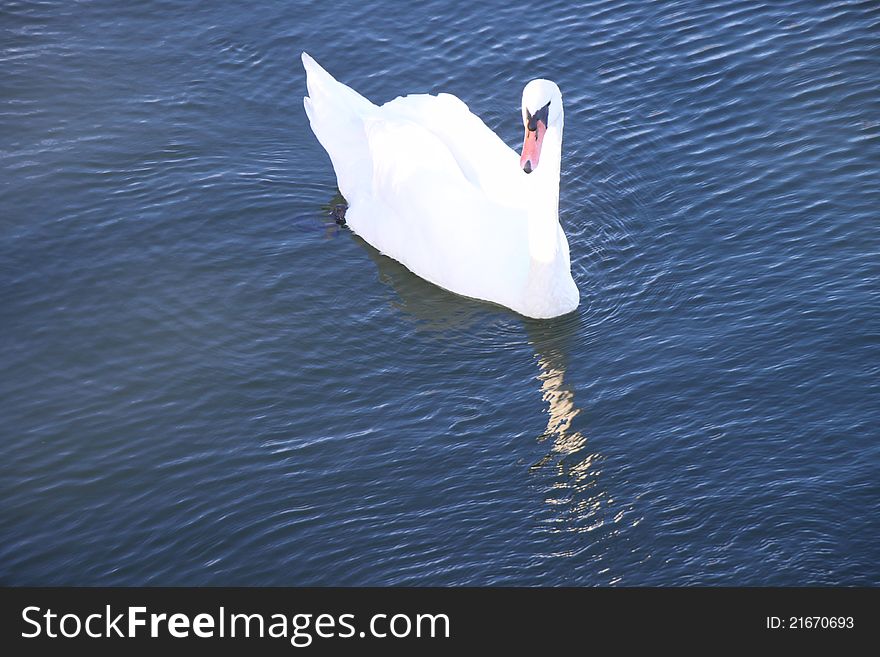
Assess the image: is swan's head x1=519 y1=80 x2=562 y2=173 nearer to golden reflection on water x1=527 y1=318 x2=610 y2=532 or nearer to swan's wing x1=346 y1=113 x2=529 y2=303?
swan's wing x1=346 y1=113 x2=529 y2=303

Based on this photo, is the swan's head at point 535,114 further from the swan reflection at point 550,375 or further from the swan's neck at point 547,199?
the swan reflection at point 550,375

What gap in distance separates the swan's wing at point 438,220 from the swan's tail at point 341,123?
2.28 feet

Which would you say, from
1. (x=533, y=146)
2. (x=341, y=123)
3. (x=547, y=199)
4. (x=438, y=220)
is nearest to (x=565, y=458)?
(x=547, y=199)

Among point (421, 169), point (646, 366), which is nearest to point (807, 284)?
point (646, 366)

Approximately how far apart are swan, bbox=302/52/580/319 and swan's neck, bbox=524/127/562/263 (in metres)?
0.01

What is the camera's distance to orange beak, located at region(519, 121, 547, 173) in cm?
1557

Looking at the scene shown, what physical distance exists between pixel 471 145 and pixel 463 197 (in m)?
0.98

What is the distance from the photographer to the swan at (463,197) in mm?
16062

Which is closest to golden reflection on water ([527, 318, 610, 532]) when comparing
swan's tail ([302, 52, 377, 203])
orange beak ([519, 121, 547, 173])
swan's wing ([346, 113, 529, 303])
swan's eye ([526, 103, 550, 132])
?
swan's wing ([346, 113, 529, 303])

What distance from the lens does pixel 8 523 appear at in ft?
44.8

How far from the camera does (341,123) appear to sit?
19016mm

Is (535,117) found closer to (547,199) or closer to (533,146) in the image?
(533,146)
